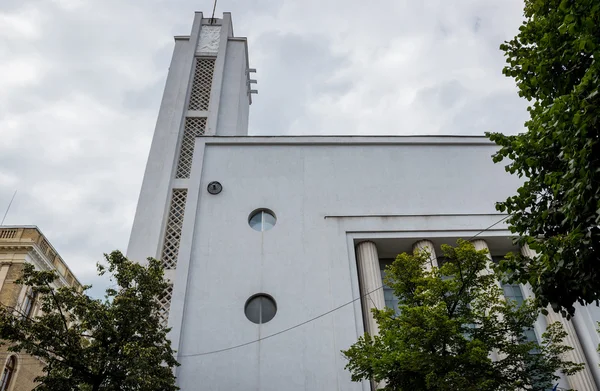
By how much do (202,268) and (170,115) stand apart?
9.45 metres

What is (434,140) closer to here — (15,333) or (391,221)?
(391,221)

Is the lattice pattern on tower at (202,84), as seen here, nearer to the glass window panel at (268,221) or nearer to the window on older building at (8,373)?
the glass window panel at (268,221)

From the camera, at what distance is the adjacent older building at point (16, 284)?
2217 cm

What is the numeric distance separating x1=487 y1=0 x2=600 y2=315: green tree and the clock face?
10872mm

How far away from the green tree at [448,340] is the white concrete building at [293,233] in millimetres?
3150

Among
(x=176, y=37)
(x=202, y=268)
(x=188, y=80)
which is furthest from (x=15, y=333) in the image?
(x=176, y=37)

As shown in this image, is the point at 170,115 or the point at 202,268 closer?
the point at 202,268

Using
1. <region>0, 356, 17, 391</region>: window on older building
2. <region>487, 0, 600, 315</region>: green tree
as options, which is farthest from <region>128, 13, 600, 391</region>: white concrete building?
<region>0, 356, 17, 391</region>: window on older building

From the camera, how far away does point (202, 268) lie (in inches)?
602

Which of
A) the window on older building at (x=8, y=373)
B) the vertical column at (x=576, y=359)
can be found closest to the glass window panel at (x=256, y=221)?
the vertical column at (x=576, y=359)

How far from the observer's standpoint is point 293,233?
52.9ft

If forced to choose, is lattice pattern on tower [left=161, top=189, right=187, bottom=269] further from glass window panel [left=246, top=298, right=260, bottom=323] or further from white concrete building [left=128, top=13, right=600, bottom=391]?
glass window panel [left=246, top=298, right=260, bottom=323]

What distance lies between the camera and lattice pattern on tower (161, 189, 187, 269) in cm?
1741

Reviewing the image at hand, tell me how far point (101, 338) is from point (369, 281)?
8337 millimetres
